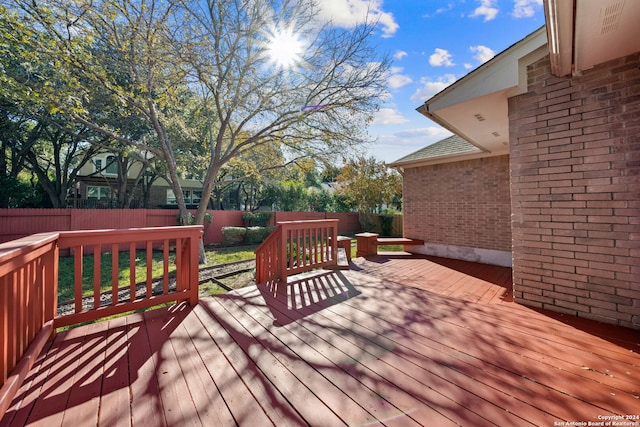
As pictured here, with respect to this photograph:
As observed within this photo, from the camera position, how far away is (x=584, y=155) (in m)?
2.70

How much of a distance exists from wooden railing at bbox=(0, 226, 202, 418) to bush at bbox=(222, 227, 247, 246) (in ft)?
28.6

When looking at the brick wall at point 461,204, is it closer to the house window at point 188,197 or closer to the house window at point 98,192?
the house window at point 188,197

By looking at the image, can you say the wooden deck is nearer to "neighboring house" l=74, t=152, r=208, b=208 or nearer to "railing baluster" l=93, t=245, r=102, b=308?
"railing baluster" l=93, t=245, r=102, b=308

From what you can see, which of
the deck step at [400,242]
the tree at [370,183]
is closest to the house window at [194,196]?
the tree at [370,183]

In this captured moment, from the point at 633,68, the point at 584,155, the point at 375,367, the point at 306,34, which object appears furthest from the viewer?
the point at 306,34

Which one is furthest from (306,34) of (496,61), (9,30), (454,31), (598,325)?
(598,325)

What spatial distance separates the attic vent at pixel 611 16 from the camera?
197cm

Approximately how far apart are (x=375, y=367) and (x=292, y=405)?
70 centimetres

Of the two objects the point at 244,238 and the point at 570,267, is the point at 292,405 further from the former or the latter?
the point at 244,238

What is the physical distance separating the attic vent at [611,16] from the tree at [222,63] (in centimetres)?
567

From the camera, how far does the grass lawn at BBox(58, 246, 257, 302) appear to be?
5.83 metres

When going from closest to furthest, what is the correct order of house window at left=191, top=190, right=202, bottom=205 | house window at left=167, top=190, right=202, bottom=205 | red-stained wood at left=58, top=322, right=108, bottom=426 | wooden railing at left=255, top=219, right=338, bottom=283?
red-stained wood at left=58, top=322, right=108, bottom=426
wooden railing at left=255, top=219, right=338, bottom=283
house window at left=167, top=190, right=202, bottom=205
house window at left=191, top=190, right=202, bottom=205

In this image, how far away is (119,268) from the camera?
304 inches

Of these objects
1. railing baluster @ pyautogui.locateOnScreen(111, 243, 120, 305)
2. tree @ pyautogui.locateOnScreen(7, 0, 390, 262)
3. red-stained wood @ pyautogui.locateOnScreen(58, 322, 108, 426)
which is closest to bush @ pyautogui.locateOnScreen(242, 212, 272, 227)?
tree @ pyautogui.locateOnScreen(7, 0, 390, 262)
